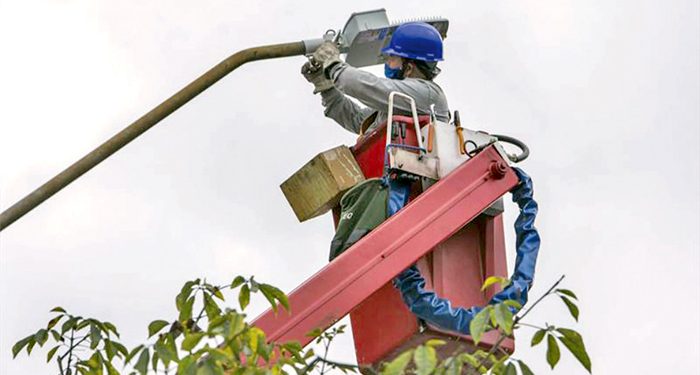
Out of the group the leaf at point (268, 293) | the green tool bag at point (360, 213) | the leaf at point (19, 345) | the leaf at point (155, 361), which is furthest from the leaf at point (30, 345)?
the green tool bag at point (360, 213)

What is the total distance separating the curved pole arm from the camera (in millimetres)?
9602

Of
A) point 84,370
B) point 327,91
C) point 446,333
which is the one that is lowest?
point 446,333

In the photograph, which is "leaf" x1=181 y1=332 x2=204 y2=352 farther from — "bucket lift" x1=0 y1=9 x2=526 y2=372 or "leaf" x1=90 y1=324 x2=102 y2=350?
"bucket lift" x1=0 y1=9 x2=526 y2=372

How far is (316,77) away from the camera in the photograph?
1248 cm

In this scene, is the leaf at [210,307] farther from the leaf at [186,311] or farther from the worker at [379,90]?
the worker at [379,90]

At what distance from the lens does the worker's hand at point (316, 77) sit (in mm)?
12305

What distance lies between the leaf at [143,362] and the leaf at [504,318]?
173 centimetres

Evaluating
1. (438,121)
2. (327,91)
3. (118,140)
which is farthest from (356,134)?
(118,140)

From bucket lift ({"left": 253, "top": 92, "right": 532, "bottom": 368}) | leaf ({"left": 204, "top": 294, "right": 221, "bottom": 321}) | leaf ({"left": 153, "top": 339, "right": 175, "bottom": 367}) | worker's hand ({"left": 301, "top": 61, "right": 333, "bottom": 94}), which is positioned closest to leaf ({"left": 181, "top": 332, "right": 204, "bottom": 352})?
leaf ({"left": 153, "top": 339, "right": 175, "bottom": 367})

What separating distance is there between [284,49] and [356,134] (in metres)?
2.06

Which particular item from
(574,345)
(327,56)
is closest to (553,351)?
(574,345)

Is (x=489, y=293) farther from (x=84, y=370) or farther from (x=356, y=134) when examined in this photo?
(x=84, y=370)

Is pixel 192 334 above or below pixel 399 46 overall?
below

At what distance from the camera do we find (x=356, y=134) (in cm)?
1331
